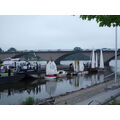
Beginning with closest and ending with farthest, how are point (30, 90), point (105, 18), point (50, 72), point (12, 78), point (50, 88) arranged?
point (105, 18)
point (30, 90)
point (50, 88)
point (12, 78)
point (50, 72)

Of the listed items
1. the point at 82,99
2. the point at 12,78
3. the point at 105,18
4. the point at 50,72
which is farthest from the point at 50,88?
the point at 105,18

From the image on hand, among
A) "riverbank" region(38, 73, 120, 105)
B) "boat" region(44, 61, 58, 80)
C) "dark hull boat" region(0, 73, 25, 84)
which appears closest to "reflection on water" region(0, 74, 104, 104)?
"dark hull boat" region(0, 73, 25, 84)

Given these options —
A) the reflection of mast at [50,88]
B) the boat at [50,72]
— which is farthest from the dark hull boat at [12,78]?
the reflection of mast at [50,88]

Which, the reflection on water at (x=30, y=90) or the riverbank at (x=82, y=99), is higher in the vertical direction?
the riverbank at (x=82, y=99)

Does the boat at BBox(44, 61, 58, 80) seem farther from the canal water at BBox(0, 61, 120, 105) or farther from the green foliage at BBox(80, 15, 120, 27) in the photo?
the green foliage at BBox(80, 15, 120, 27)

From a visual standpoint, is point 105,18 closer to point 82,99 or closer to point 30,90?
point 82,99

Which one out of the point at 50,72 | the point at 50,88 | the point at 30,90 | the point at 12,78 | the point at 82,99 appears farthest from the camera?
the point at 50,72

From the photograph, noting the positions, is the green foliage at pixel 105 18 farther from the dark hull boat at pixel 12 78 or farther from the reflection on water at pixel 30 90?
the dark hull boat at pixel 12 78

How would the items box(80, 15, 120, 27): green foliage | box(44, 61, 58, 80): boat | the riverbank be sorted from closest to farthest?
1. box(80, 15, 120, 27): green foliage
2. the riverbank
3. box(44, 61, 58, 80): boat

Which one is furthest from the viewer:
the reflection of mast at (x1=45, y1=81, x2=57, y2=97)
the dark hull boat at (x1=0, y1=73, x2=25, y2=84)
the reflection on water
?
the dark hull boat at (x1=0, y1=73, x2=25, y2=84)

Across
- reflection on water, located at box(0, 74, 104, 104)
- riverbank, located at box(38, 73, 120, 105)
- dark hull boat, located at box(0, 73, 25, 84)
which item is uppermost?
riverbank, located at box(38, 73, 120, 105)

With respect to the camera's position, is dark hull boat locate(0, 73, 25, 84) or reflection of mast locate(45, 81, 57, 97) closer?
reflection of mast locate(45, 81, 57, 97)

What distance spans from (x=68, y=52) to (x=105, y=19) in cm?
6477

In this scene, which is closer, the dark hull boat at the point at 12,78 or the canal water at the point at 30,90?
the canal water at the point at 30,90
